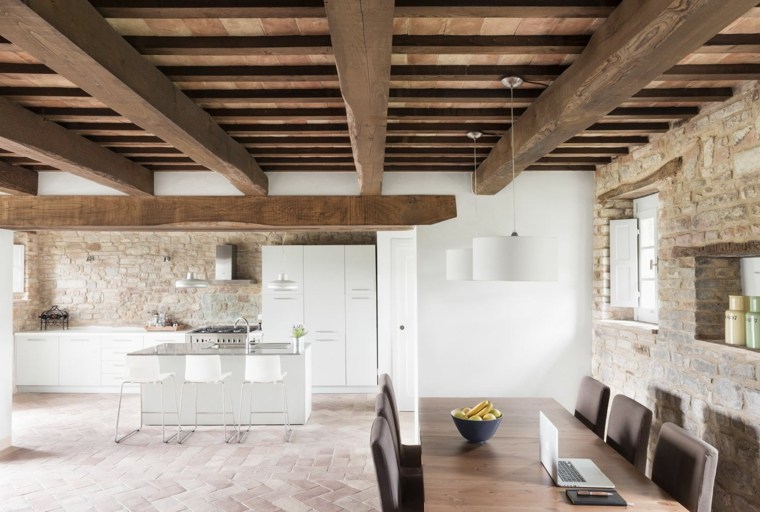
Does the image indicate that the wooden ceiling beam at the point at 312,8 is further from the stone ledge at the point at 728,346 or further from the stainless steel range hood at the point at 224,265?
the stainless steel range hood at the point at 224,265

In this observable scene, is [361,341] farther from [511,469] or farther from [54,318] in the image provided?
[511,469]

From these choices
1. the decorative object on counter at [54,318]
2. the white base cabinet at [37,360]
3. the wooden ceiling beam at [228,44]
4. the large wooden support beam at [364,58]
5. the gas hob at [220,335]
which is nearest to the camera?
the large wooden support beam at [364,58]

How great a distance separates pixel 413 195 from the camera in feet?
14.9

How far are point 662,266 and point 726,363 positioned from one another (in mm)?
865

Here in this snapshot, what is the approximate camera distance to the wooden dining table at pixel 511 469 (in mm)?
2111

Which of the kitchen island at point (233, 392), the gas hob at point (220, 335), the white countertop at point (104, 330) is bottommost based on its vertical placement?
the kitchen island at point (233, 392)

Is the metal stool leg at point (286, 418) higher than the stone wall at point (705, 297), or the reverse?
the stone wall at point (705, 297)

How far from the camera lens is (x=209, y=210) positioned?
14.9 ft

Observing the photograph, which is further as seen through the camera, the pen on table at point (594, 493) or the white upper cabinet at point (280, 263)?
the white upper cabinet at point (280, 263)

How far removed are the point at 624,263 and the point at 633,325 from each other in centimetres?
55

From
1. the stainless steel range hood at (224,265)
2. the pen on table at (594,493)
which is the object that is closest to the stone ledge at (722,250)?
the pen on table at (594,493)

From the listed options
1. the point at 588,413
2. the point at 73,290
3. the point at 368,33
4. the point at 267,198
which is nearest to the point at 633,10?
the point at 368,33

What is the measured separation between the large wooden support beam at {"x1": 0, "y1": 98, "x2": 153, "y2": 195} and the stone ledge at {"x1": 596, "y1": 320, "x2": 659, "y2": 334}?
4039 mm

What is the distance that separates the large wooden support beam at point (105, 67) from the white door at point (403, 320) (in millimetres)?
3862
